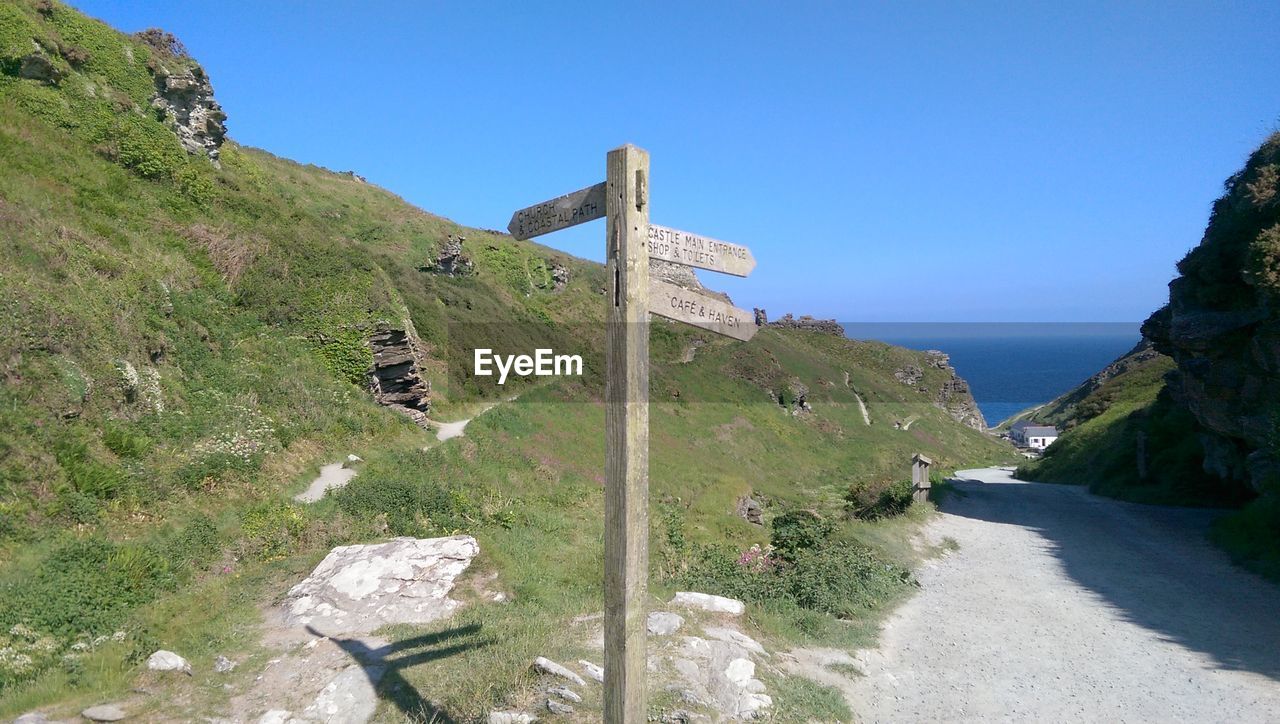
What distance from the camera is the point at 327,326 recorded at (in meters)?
19.9

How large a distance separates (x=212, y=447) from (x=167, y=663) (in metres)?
7.49

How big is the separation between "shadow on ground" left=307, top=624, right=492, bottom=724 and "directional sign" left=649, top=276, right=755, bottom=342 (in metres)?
3.91

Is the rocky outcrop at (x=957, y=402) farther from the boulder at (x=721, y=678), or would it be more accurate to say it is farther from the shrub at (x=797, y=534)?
the boulder at (x=721, y=678)

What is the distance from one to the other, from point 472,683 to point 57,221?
50.5 ft

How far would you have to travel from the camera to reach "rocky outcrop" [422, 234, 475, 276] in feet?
151

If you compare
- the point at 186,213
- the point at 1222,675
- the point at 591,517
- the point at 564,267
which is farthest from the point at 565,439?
the point at 564,267

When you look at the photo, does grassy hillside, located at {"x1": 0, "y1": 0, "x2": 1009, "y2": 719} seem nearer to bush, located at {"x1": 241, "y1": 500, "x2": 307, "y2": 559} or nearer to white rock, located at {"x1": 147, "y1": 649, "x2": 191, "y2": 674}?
bush, located at {"x1": 241, "y1": 500, "x2": 307, "y2": 559}

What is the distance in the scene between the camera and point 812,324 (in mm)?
89750

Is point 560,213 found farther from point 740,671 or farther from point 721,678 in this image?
point 740,671

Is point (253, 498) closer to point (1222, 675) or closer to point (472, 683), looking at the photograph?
point (472, 683)

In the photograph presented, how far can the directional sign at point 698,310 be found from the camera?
4.40m

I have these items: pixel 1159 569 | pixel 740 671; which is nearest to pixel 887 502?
pixel 1159 569

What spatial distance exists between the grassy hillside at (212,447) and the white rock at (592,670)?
0.90 ft

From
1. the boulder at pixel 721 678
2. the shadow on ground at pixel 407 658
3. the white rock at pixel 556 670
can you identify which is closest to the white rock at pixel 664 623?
the boulder at pixel 721 678
